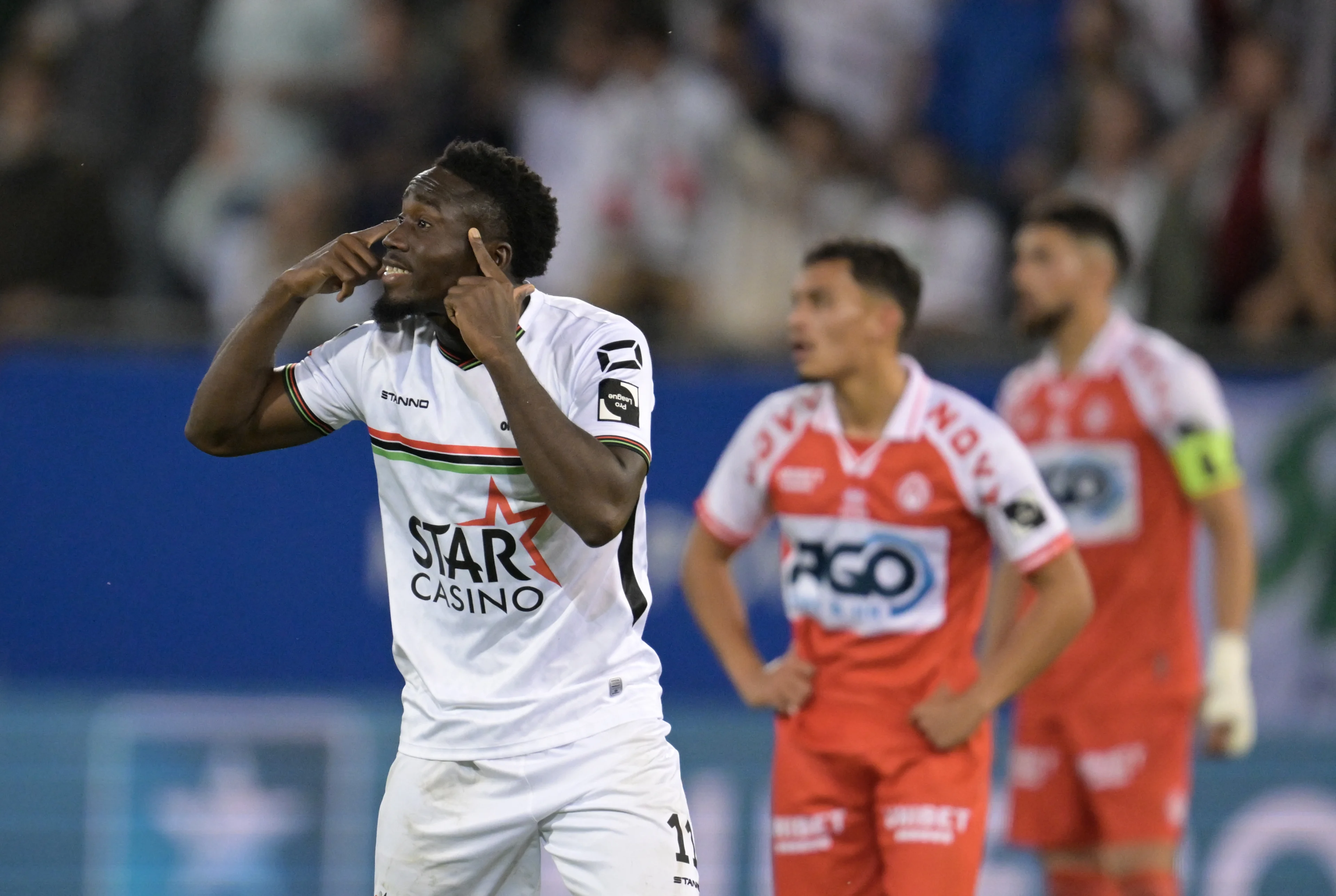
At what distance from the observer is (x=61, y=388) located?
931cm

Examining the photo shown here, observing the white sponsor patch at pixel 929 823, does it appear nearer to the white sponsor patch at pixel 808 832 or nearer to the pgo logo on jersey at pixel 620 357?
the white sponsor patch at pixel 808 832

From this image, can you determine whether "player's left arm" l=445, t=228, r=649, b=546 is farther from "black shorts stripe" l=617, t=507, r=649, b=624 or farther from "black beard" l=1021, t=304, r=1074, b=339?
"black beard" l=1021, t=304, r=1074, b=339

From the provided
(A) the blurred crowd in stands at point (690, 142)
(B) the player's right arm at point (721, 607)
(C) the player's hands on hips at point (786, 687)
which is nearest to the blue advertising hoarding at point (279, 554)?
(A) the blurred crowd in stands at point (690, 142)

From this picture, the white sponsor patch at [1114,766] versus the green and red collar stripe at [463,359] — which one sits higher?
the green and red collar stripe at [463,359]

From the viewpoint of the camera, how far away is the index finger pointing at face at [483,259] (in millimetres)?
4223

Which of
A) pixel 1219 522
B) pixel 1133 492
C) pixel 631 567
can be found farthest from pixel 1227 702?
pixel 631 567

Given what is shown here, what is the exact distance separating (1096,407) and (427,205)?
3.30m

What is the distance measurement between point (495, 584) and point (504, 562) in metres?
0.06

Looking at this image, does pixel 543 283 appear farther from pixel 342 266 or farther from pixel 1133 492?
pixel 342 266

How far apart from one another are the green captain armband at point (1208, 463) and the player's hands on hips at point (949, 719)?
1.73 meters

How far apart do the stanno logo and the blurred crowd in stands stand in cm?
499

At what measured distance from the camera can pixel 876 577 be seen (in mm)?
5422

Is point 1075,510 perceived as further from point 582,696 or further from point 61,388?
point 61,388

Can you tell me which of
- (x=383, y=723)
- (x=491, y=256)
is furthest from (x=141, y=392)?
(x=491, y=256)
